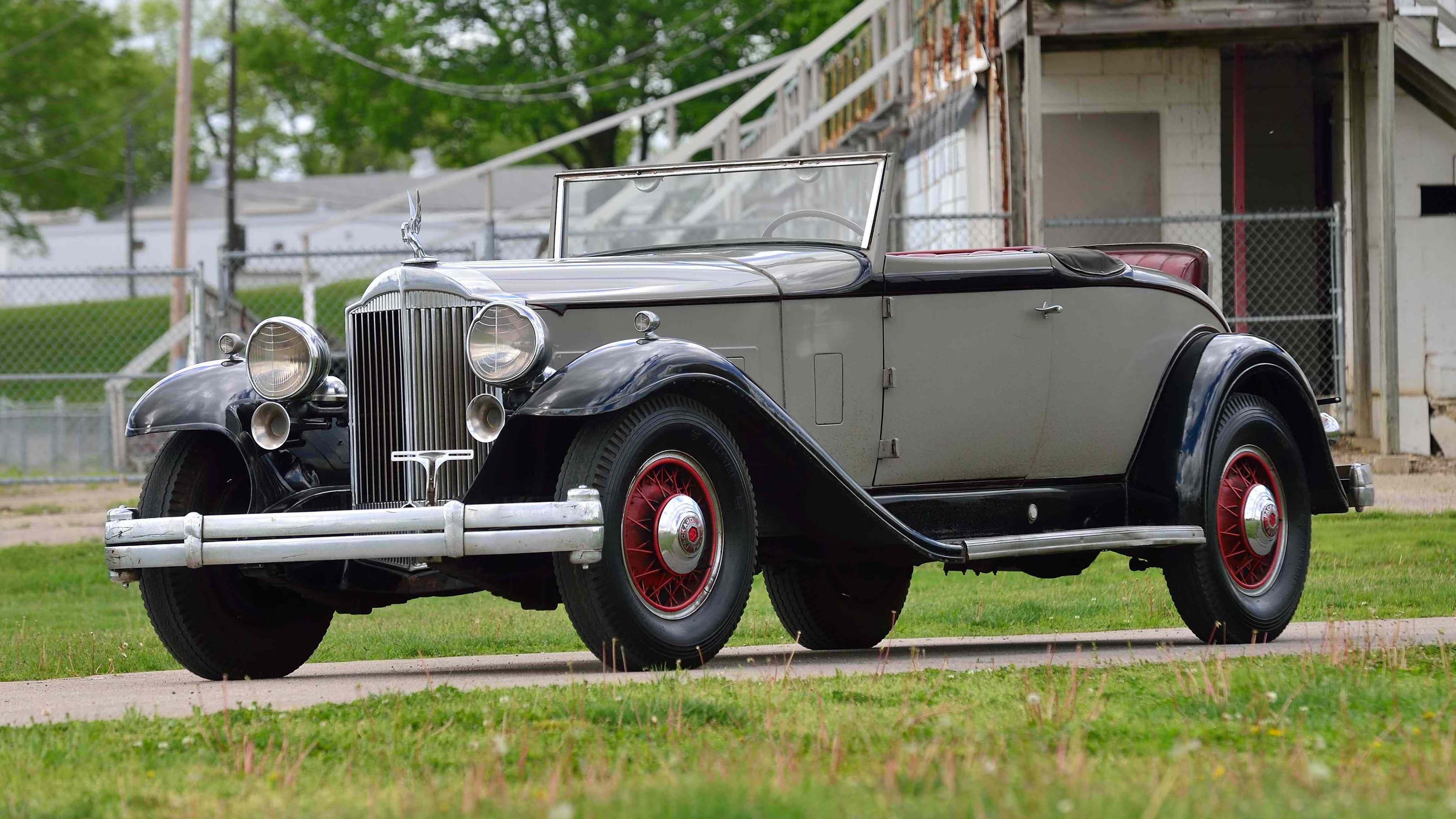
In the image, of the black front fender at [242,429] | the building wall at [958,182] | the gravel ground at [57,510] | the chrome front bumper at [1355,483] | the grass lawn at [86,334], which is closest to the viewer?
the black front fender at [242,429]

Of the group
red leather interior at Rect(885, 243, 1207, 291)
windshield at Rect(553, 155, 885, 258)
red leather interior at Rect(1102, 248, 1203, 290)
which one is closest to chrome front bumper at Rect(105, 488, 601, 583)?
windshield at Rect(553, 155, 885, 258)

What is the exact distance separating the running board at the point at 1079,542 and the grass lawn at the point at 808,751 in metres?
1.19

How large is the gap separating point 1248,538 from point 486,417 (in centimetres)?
331

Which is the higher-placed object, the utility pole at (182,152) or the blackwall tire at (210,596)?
the utility pole at (182,152)

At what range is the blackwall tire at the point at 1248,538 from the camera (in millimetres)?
7363

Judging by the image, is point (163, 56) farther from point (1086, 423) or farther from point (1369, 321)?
point (1086, 423)

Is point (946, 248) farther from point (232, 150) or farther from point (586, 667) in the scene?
point (232, 150)

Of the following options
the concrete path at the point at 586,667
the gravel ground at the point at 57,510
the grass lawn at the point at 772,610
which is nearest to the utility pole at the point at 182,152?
the gravel ground at the point at 57,510

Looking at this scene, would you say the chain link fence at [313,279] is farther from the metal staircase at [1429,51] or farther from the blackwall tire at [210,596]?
the metal staircase at [1429,51]

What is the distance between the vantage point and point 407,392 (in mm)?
6113

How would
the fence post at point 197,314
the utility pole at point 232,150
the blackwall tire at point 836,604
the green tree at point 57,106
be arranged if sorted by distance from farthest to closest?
the green tree at point 57,106 < the utility pole at point 232,150 < the fence post at point 197,314 < the blackwall tire at point 836,604

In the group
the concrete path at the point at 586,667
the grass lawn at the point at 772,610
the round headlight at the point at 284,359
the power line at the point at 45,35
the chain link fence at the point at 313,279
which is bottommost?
the grass lawn at the point at 772,610

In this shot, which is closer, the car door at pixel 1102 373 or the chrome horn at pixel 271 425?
the chrome horn at pixel 271 425

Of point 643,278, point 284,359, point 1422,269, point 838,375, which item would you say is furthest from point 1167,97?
point 284,359
